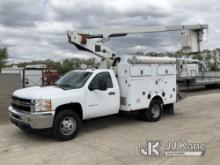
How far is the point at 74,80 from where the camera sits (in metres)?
9.30

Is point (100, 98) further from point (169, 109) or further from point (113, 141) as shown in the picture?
point (169, 109)

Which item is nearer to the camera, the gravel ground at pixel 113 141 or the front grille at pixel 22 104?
the gravel ground at pixel 113 141

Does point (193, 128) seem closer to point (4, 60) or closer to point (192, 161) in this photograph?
point (192, 161)

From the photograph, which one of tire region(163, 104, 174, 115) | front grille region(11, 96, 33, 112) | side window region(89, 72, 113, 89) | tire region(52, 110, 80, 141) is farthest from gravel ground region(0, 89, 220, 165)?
side window region(89, 72, 113, 89)

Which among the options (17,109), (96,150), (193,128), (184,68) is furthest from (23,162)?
(184,68)

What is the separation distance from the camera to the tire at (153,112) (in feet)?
35.0

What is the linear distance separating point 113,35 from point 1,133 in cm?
569

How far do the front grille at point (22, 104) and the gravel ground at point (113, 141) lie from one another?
2.78ft

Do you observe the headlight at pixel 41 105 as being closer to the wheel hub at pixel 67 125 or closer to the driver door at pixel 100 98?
the wheel hub at pixel 67 125

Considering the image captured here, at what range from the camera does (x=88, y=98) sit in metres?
8.82

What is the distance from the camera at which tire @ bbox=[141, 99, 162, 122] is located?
420 inches

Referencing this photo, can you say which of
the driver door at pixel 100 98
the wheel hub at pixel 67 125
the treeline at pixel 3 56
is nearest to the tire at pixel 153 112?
the driver door at pixel 100 98

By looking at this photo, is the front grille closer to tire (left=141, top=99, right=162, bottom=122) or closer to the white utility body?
the white utility body

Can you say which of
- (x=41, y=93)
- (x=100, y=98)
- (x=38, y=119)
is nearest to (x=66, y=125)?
(x=38, y=119)
